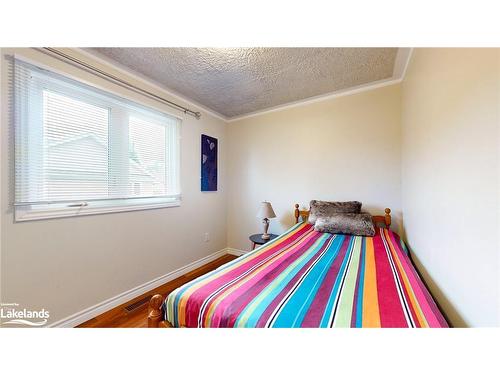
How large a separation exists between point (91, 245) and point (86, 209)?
12.3 inches

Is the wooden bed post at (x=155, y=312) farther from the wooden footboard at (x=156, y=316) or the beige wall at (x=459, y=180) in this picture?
the beige wall at (x=459, y=180)

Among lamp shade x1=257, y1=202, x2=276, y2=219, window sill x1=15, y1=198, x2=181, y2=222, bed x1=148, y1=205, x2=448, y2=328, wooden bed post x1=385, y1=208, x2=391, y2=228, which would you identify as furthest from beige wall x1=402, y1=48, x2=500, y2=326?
window sill x1=15, y1=198, x2=181, y2=222

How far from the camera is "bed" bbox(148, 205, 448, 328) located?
68 cm

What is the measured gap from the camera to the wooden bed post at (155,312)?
87 cm

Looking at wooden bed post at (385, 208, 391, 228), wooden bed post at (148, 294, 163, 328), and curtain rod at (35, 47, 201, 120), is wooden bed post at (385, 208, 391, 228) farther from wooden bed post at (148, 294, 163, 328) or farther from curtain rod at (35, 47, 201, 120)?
curtain rod at (35, 47, 201, 120)

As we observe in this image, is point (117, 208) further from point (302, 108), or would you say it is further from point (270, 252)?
point (302, 108)

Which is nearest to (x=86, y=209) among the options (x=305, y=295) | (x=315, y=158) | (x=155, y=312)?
(x=155, y=312)

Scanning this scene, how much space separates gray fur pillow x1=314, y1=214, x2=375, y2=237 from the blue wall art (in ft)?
5.35

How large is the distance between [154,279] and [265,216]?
4.84 feet

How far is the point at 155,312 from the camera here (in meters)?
0.89

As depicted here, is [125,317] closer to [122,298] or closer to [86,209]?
[122,298]

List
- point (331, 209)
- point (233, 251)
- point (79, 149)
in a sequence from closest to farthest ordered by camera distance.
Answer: point (79, 149) < point (331, 209) < point (233, 251)

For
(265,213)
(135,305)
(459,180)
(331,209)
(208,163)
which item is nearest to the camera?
(459,180)
